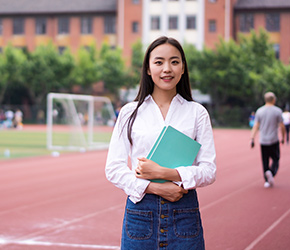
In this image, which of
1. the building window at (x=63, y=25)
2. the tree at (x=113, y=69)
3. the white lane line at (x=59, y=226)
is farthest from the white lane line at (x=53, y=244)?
the building window at (x=63, y=25)

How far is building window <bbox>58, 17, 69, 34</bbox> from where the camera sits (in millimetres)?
63062

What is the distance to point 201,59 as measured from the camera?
5134 cm

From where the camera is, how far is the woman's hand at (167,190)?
2.78 metres

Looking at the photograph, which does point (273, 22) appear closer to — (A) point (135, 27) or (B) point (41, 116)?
(A) point (135, 27)

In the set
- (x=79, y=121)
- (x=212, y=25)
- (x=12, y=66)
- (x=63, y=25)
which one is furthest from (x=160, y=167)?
→ (x=63, y=25)

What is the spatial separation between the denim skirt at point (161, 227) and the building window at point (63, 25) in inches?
2435

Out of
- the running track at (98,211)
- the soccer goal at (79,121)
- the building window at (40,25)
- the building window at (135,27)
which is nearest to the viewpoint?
the running track at (98,211)

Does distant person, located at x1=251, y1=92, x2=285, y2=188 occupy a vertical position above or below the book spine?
below

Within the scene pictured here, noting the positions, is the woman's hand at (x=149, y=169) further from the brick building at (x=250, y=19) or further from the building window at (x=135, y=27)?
the building window at (x=135, y=27)

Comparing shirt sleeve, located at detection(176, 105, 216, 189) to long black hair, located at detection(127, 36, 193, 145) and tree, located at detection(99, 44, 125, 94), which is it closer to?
long black hair, located at detection(127, 36, 193, 145)

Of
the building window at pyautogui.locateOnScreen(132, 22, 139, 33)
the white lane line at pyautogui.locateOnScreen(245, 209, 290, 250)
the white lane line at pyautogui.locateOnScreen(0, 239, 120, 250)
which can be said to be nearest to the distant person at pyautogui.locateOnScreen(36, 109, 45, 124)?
the building window at pyautogui.locateOnScreen(132, 22, 139, 33)

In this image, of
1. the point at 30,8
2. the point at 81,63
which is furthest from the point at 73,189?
the point at 30,8

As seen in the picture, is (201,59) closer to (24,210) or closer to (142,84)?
(24,210)

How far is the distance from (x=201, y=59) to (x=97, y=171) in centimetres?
3865
